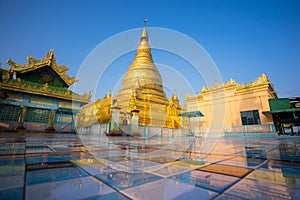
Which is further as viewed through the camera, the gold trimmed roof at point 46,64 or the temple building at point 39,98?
the gold trimmed roof at point 46,64

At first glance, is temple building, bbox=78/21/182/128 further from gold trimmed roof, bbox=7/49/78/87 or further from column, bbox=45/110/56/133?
gold trimmed roof, bbox=7/49/78/87

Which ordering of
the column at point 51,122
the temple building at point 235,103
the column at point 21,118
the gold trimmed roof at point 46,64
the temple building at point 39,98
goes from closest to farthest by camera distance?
the column at point 21,118 → the temple building at point 39,98 → the column at point 51,122 → the gold trimmed roof at point 46,64 → the temple building at point 235,103

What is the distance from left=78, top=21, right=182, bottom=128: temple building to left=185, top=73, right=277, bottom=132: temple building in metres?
3.01

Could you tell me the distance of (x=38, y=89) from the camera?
36.2 ft

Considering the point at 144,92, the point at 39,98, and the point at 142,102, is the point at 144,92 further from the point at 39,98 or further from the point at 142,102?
the point at 39,98

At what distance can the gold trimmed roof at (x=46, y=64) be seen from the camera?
36.0ft

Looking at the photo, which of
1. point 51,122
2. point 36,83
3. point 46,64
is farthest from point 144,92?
point 36,83

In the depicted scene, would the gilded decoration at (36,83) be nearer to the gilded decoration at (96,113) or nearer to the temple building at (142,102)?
the temple building at (142,102)

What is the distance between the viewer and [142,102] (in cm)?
1555

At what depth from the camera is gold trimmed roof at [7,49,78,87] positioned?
36.0 feet

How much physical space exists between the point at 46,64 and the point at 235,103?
16.3 m

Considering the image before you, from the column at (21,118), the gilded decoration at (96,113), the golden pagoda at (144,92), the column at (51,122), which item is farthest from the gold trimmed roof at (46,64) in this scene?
the golden pagoda at (144,92)

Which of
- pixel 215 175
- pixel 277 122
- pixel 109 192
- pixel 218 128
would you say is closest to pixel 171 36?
pixel 215 175

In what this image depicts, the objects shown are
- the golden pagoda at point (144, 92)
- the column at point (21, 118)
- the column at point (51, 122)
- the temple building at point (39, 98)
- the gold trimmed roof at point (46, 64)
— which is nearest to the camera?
the column at point (21, 118)
